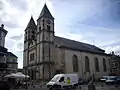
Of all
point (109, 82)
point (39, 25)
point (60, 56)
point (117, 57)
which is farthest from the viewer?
point (117, 57)

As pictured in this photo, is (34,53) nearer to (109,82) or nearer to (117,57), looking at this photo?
(109,82)

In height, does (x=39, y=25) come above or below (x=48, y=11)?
below

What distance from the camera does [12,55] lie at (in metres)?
56.7

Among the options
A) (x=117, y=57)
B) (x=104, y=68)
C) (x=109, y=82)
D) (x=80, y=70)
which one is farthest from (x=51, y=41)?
(x=117, y=57)

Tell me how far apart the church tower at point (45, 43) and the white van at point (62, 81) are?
12.4 meters

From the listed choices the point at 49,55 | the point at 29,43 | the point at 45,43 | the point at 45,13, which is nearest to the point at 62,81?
the point at 49,55

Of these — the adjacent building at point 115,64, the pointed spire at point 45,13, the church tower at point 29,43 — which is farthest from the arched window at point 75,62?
the adjacent building at point 115,64

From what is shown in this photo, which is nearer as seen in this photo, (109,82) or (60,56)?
(109,82)

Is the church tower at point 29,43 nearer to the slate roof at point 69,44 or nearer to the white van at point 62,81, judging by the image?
the slate roof at point 69,44

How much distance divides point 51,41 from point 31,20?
15.2 m

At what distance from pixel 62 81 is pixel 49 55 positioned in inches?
645

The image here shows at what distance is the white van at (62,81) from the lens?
2562 cm

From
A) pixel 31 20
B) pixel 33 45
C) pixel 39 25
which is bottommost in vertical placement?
pixel 33 45

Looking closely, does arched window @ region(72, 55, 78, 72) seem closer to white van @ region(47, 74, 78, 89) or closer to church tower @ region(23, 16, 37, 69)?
church tower @ region(23, 16, 37, 69)
